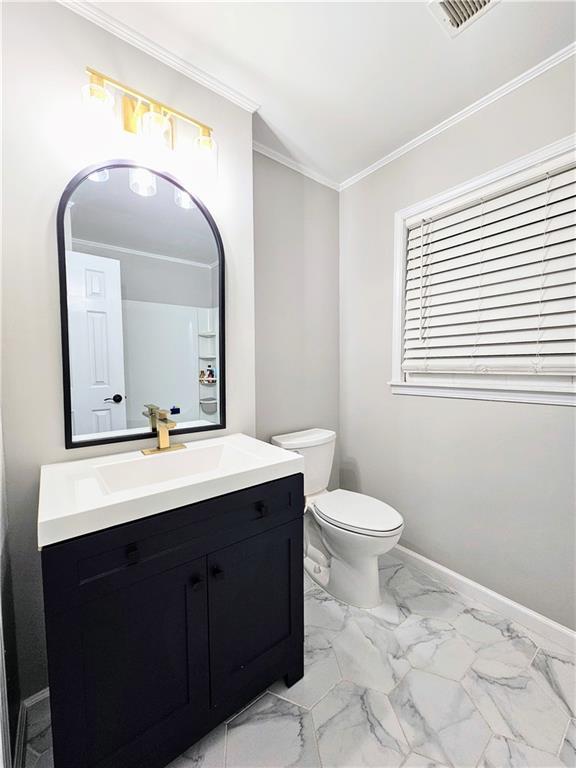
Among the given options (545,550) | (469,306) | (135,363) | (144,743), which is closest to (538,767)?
(545,550)

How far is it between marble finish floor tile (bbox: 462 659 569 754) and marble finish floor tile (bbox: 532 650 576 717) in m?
0.03

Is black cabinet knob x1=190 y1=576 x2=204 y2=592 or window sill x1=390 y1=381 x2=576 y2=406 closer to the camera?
black cabinet knob x1=190 y1=576 x2=204 y2=592

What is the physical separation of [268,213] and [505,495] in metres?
1.97

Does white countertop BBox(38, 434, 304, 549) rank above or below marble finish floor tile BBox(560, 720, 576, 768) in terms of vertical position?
above

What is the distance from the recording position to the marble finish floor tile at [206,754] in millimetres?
1015

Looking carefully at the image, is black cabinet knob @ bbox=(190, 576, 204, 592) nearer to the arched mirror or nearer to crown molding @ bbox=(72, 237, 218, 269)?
the arched mirror

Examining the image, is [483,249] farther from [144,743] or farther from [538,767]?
[144,743]

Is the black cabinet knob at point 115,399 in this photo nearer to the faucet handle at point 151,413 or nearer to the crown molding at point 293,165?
the faucet handle at point 151,413

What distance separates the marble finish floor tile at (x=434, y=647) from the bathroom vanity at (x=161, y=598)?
19.7 inches

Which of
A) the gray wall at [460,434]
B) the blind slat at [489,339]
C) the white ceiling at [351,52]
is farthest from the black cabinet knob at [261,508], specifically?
the white ceiling at [351,52]

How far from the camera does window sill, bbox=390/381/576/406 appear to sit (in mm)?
1414

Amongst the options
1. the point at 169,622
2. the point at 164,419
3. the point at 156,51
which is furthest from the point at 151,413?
the point at 156,51

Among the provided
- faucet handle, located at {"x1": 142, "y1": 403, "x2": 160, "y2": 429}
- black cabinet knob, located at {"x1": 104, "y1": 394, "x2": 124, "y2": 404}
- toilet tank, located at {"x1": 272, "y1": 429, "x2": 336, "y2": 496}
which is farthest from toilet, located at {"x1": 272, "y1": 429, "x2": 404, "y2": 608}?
black cabinet knob, located at {"x1": 104, "y1": 394, "x2": 124, "y2": 404}

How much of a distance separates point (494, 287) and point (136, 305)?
1.64 metres
